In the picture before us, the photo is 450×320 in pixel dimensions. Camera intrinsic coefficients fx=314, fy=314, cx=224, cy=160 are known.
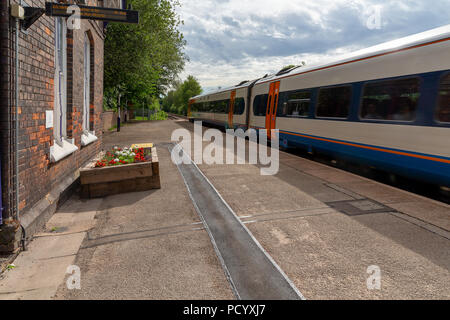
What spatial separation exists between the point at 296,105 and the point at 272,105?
2.17 meters

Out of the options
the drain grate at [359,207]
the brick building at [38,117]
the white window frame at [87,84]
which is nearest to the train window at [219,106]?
the white window frame at [87,84]

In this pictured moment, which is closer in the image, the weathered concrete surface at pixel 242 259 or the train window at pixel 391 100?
the weathered concrete surface at pixel 242 259

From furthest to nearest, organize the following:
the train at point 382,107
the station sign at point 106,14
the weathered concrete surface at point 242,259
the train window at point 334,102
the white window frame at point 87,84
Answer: the white window frame at point 87,84 → the train window at point 334,102 → the train at point 382,107 → the station sign at point 106,14 → the weathered concrete surface at point 242,259

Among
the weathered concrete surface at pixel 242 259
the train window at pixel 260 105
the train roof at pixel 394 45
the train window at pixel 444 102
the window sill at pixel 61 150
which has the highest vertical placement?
the train roof at pixel 394 45

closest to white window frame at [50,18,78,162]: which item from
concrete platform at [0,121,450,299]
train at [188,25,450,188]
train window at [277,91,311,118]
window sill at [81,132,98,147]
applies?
window sill at [81,132,98,147]

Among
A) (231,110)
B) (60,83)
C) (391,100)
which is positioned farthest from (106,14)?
(231,110)

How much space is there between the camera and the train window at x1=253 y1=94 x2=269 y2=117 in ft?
46.7

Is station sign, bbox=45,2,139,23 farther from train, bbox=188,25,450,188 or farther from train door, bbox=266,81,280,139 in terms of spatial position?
train door, bbox=266,81,280,139

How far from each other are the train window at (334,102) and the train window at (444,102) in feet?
8.83

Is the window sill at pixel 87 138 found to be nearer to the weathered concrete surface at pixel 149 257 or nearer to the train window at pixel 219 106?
the weathered concrete surface at pixel 149 257

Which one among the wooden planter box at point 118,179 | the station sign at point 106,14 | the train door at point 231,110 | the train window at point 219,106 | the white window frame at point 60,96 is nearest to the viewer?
the station sign at point 106,14

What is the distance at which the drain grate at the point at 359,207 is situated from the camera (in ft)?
16.9

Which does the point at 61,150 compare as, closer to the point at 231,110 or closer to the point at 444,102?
the point at 444,102
